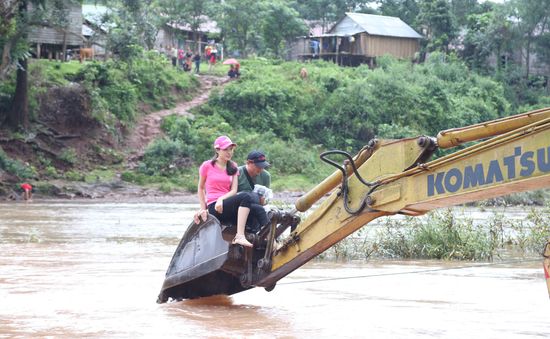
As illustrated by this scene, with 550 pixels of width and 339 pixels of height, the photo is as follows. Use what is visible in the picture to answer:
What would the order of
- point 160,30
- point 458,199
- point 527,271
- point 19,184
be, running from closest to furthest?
point 458,199, point 527,271, point 19,184, point 160,30

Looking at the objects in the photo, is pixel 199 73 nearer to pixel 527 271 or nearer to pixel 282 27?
pixel 282 27

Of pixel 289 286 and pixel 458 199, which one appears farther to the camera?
pixel 289 286

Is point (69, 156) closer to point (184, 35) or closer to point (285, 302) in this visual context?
point (184, 35)

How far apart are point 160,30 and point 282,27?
288 inches

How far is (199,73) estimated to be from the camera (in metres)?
53.0

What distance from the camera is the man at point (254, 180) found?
9.41 meters

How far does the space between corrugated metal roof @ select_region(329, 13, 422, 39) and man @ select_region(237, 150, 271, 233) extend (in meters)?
51.0

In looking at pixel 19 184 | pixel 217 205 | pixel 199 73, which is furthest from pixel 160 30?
pixel 217 205

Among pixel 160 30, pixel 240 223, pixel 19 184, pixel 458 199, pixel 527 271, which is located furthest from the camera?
pixel 160 30

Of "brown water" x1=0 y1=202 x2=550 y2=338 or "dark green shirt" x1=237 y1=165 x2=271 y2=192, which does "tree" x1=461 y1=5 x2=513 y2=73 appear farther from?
"dark green shirt" x1=237 y1=165 x2=271 y2=192

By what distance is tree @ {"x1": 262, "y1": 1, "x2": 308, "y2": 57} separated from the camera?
2258 inches

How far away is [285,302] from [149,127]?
35.0 meters

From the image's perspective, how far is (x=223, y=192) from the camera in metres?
9.71

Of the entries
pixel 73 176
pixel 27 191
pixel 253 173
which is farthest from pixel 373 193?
pixel 73 176
